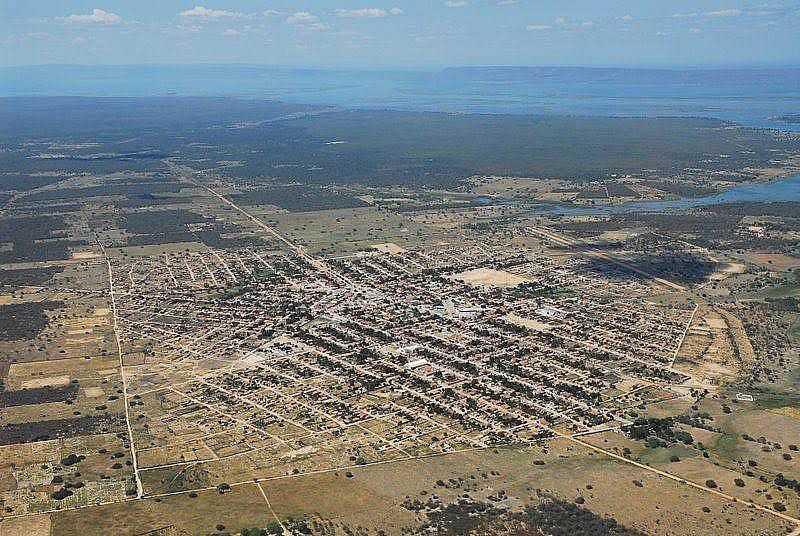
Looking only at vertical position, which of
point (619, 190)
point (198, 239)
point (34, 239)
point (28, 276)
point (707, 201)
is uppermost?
point (619, 190)

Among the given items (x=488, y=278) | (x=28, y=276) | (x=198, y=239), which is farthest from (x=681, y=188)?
(x=28, y=276)

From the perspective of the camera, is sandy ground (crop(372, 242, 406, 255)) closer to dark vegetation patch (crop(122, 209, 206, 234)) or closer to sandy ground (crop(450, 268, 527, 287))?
sandy ground (crop(450, 268, 527, 287))

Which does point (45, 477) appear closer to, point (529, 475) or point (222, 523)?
point (222, 523)

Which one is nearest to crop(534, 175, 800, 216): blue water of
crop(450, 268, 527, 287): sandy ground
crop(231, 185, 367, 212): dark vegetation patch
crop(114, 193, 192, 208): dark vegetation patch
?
crop(231, 185, 367, 212): dark vegetation patch

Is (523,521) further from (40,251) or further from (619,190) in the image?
(619,190)

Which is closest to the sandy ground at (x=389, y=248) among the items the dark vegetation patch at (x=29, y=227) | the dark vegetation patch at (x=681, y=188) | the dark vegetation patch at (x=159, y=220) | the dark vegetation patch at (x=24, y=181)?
the dark vegetation patch at (x=159, y=220)

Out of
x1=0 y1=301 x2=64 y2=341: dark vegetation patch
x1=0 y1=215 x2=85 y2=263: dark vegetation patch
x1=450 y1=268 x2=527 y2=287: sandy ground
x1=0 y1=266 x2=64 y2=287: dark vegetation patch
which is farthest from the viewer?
x1=0 y1=215 x2=85 y2=263: dark vegetation patch
